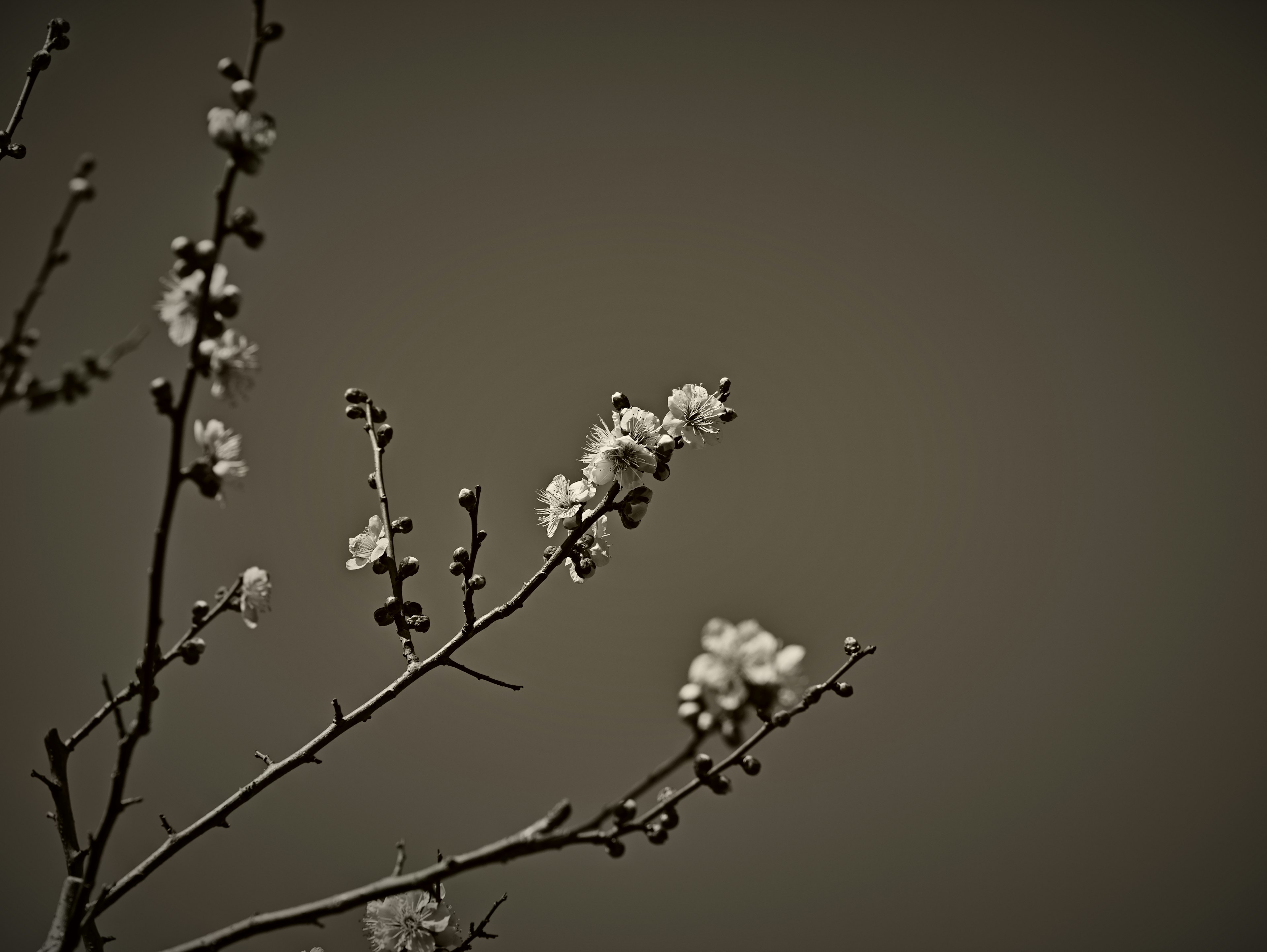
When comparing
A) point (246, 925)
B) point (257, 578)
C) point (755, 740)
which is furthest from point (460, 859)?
point (257, 578)

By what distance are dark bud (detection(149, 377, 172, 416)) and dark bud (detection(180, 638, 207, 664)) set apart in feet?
3.02

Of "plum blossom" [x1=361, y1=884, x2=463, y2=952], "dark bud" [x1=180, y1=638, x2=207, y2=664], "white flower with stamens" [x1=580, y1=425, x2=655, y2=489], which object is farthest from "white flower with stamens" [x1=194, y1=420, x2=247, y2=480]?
"plum blossom" [x1=361, y1=884, x2=463, y2=952]

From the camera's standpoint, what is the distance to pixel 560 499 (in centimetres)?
304

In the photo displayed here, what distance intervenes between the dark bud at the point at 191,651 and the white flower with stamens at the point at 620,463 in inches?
51.4

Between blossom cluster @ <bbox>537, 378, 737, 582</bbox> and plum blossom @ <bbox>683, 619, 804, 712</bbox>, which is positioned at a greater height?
blossom cluster @ <bbox>537, 378, 737, 582</bbox>

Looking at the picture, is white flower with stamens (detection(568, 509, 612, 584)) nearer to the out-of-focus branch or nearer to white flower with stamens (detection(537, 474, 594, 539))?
white flower with stamens (detection(537, 474, 594, 539))

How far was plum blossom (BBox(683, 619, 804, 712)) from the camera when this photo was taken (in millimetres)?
1594

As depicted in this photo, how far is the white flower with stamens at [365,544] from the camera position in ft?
8.96

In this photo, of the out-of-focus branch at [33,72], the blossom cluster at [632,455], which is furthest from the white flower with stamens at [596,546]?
the out-of-focus branch at [33,72]

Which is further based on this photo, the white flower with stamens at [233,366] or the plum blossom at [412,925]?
the plum blossom at [412,925]

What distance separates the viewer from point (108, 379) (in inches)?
63.4

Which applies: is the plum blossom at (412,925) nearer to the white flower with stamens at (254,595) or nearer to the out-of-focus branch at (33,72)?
the white flower with stamens at (254,595)

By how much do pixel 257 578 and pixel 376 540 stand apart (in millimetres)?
496

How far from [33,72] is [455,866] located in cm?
250
